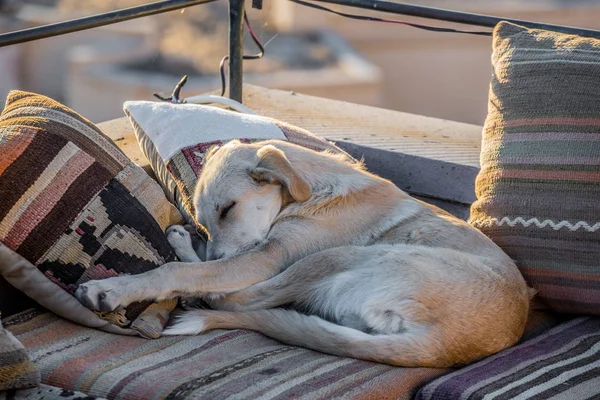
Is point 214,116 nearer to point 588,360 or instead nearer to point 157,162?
point 157,162

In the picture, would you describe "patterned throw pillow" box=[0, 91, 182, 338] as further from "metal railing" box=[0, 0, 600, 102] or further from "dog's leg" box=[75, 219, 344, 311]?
"metal railing" box=[0, 0, 600, 102]

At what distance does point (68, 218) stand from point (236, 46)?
7.28ft

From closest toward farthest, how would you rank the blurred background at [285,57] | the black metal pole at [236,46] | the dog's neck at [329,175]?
the dog's neck at [329,175]
the black metal pole at [236,46]
the blurred background at [285,57]

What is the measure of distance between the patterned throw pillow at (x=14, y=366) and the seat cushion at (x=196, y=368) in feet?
0.33

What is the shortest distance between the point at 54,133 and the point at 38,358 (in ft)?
2.76

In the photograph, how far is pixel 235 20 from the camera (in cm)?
514

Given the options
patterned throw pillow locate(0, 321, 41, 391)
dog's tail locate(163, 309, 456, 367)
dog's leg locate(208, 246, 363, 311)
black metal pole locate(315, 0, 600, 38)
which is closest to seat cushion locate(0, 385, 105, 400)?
patterned throw pillow locate(0, 321, 41, 391)

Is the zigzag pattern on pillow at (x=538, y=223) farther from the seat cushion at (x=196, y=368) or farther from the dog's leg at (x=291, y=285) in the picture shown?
the seat cushion at (x=196, y=368)

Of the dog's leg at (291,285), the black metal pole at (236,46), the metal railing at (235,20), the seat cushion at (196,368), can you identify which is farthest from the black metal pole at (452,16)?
the seat cushion at (196,368)

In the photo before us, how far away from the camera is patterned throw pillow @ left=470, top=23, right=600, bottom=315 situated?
Result: 12.1 ft

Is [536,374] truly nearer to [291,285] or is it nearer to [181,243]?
[291,285]

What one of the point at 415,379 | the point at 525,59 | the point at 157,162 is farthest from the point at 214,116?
the point at 415,379

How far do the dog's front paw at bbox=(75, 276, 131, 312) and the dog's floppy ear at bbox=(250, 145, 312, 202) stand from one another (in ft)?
2.55

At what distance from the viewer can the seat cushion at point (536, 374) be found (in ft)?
10.1
